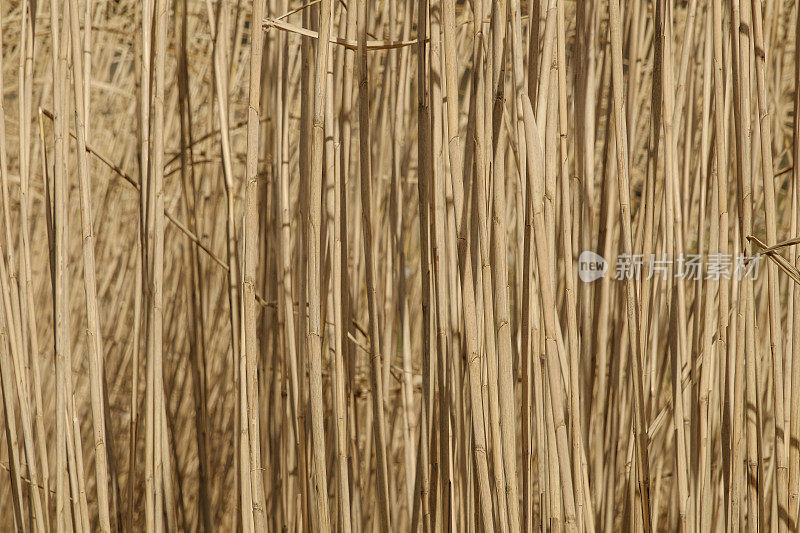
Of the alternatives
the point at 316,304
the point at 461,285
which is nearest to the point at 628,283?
the point at 461,285

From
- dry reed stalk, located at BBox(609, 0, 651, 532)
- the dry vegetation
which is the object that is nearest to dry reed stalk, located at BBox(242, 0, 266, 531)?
the dry vegetation

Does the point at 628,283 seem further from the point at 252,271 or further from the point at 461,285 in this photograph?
the point at 252,271

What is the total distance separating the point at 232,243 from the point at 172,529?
1.06 feet

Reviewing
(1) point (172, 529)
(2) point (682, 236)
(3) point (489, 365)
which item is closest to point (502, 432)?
(3) point (489, 365)

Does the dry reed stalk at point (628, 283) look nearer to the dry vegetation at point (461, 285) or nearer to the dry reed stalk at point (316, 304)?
the dry vegetation at point (461, 285)

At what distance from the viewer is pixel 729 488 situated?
2.24 feet

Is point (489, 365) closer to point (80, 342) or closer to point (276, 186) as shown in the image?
point (276, 186)

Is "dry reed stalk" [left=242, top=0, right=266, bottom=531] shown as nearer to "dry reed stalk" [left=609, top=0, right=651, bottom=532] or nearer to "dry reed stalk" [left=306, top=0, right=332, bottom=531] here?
"dry reed stalk" [left=306, top=0, right=332, bottom=531]

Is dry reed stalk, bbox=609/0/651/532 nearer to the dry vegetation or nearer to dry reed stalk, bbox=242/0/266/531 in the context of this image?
the dry vegetation

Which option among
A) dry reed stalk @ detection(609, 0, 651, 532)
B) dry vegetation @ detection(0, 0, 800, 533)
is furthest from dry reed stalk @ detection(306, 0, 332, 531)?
dry reed stalk @ detection(609, 0, 651, 532)

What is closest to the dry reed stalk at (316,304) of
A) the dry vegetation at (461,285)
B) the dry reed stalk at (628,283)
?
the dry vegetation at (461,285)

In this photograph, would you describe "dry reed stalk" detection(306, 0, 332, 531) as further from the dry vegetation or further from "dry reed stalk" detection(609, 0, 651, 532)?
"dry reed stalk" detection(609, 0, 651, 532)

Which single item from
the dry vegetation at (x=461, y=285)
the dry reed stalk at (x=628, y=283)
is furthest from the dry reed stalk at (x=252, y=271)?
the dry reed stalk at (x=628, y=283)

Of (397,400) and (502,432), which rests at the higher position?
(502,432)
